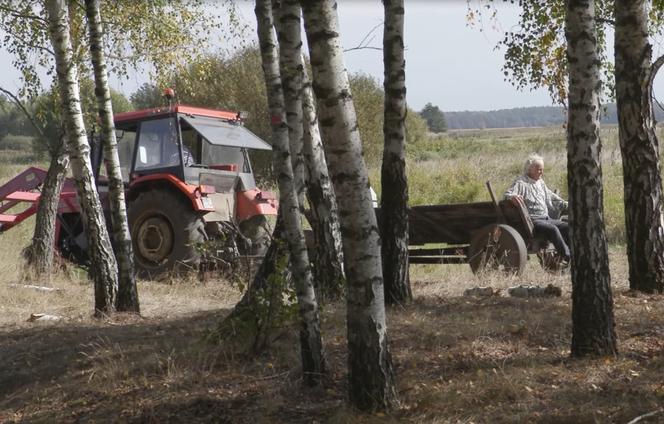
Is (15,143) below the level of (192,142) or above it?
above

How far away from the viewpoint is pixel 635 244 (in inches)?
354

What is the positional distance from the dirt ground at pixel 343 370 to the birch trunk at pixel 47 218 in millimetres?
3596

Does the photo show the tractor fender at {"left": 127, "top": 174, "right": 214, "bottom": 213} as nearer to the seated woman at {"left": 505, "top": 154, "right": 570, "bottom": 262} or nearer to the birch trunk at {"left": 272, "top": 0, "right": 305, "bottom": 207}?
the seated woman at {"left": 505, "top": 154, "right": 570, "bottom": 262}

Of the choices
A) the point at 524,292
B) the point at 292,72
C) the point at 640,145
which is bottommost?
the point at 524,292

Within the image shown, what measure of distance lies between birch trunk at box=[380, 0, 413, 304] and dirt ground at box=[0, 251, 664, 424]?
461 mm

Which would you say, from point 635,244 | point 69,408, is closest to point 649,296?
point 635,244

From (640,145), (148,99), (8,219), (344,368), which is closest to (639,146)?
(640,145)

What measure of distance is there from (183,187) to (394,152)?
5.26 metres

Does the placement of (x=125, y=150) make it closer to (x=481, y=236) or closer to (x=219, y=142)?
(x=219, y=142)

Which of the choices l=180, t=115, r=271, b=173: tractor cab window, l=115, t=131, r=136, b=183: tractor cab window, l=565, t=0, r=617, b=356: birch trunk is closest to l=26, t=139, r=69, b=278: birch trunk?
l=115, t=131, r=136, b=183: tractor cab window

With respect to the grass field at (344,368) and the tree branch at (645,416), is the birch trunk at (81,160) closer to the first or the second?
the grass field at (344,368)

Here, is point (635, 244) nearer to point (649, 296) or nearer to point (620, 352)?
point (649, 296)

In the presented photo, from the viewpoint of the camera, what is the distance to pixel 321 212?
348 inches

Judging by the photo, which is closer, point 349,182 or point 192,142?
point 349,182
